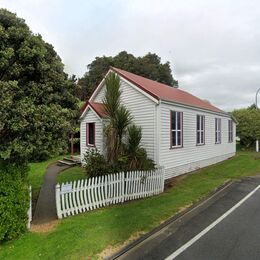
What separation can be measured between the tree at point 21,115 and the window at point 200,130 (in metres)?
11.3

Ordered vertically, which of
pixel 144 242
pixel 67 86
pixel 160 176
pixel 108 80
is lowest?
pixel 144 242

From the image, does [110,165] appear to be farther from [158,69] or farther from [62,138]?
[158,69]

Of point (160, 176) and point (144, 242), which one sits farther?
point (160, 176)

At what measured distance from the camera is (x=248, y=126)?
29.8 meters

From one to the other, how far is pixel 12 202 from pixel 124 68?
110ft

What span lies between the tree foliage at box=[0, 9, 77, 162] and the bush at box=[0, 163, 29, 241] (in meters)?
0.39

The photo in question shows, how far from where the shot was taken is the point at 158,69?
41500mm

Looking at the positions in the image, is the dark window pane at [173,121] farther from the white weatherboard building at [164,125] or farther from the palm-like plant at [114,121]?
the palm-like plant at [114,121]

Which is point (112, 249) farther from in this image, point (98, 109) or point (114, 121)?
point (98, 109)

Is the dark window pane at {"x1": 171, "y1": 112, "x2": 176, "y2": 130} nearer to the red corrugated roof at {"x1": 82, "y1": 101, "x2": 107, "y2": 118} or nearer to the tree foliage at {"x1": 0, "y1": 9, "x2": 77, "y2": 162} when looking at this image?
the red corrugated roof at {"x1": 82, "y1": 101, "x2": 107, "y2": 118}

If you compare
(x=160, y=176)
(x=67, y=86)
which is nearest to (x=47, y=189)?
(x=160, y=176)

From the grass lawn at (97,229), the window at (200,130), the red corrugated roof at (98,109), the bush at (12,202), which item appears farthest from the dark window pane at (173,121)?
the bush at (12,202)

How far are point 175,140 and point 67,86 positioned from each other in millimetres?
7915

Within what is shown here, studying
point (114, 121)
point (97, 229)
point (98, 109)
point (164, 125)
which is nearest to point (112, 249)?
point (97, 229)
